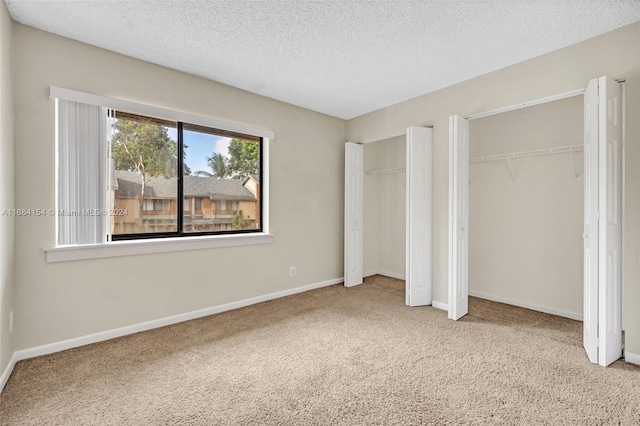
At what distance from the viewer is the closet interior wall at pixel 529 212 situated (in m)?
3.31

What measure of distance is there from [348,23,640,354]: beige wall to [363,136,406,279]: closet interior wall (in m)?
0.87

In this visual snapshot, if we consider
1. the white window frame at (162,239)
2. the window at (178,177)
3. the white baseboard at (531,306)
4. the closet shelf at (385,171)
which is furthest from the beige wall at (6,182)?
the white baseboard at (531,306)

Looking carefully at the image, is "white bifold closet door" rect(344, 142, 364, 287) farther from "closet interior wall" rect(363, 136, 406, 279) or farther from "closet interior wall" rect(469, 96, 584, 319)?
"closet interior wall" rect(469, 96, 584, 319)

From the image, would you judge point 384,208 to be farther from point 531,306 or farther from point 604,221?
point 604,221

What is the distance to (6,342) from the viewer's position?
2107 millimetres

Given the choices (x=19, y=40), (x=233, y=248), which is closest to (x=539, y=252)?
(x=233, y=248)

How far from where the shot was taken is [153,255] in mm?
2979

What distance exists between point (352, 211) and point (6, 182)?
3.52 meters

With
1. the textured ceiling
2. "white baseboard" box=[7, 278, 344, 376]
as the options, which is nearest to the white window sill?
"white baseboard" box=[7, 278, 344, 376]

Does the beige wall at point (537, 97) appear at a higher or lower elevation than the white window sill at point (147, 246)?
higher

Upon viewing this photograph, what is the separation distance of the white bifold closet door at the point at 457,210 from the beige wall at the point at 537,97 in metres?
0.26

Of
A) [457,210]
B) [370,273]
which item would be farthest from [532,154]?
[370,273]

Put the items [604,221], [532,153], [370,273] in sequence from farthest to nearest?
1. [370,273]
2. [532,153]
3. [604,221]

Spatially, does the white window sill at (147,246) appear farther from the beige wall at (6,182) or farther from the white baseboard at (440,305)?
the white baseboard at (440,305)
